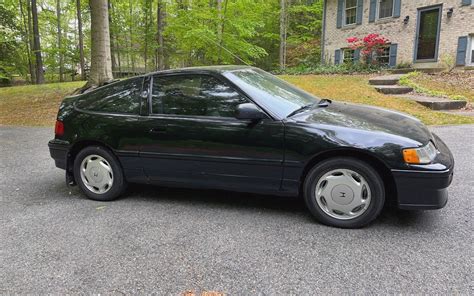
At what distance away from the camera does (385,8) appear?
1644 cm

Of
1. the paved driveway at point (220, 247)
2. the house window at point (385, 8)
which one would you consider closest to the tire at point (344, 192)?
the paved driveway at point (220, 247)

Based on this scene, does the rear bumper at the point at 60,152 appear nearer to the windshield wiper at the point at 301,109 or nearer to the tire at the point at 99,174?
the tire at the point at 99,174

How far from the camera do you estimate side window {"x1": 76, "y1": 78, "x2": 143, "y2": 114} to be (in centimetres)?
385

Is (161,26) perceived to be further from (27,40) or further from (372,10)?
(27,40)

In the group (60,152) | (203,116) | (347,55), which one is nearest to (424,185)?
(203,116)

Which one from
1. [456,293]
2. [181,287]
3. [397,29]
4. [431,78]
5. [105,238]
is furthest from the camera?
[397,29]

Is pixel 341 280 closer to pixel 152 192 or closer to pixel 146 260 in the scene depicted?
pixel 146 260

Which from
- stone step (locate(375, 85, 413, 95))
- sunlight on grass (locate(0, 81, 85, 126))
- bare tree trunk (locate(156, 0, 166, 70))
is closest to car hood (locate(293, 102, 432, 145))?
stone step (locate(375, 85, 413, 95))

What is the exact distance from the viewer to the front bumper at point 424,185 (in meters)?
2.83

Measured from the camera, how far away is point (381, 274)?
7.88 feet

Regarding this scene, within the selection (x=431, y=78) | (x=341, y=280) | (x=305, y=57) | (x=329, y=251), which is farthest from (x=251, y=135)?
(x=305, y=57)

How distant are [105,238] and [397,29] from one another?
16114mm

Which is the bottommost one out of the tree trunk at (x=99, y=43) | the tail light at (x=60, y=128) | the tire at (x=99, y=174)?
the tire at (x=99, y=174)

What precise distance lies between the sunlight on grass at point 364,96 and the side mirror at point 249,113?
6.24 m
